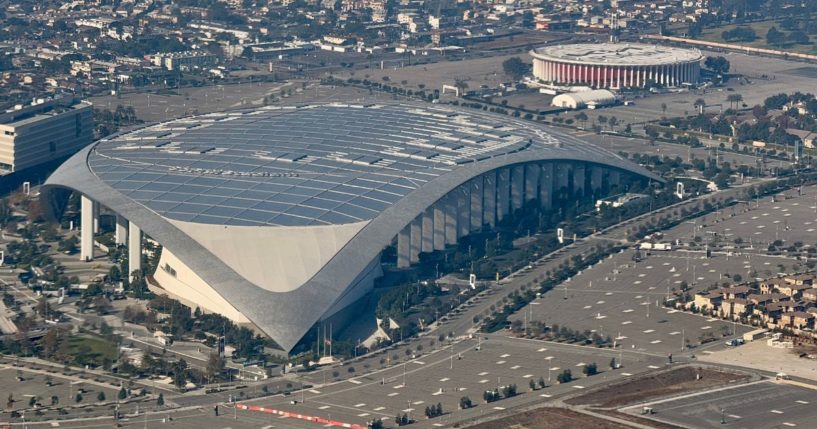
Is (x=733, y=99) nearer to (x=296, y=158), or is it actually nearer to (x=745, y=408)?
(x=296, y=158)

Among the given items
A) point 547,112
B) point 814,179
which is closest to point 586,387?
point 814,179

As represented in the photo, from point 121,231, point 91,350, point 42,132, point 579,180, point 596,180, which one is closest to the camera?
point 91,350

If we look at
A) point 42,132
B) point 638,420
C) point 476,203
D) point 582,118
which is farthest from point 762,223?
point 42,132

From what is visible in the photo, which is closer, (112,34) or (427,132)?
(427,132)

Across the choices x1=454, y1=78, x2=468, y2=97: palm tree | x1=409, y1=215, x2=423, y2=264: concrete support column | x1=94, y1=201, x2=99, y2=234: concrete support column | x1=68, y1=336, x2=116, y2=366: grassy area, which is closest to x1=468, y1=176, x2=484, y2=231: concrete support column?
x1=409, y1=215, x2=423, y2=264: concrete support column

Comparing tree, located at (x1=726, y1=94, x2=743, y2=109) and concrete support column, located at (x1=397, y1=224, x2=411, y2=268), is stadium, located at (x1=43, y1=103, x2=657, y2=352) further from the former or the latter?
tree, located at (x1=726, y1=94, x2=743, y2=109)

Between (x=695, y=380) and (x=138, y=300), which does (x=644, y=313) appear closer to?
(x=695, y=380)

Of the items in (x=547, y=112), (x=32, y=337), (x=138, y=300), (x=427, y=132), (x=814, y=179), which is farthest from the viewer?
(x=547, y=112)
